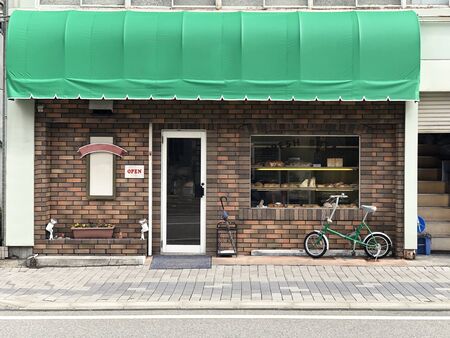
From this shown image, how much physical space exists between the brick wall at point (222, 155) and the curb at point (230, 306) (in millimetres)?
3364

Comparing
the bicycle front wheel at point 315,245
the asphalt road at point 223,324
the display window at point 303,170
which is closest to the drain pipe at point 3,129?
the asphalt road at point 223,324

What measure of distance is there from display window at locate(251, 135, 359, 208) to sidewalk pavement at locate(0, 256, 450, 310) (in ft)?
4.20

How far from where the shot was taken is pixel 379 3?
1170 centimetres

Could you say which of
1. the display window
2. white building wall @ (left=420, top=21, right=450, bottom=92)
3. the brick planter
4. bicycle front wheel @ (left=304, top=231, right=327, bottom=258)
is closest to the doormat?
the brick planter

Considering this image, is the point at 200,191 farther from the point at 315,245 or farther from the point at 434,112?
the point at 434,112

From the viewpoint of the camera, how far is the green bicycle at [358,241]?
11359mm

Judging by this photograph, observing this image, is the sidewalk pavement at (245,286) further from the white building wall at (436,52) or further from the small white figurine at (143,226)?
the white building wall at (436,52)

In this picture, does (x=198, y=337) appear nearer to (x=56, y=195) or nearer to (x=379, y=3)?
(x=56, y=195)

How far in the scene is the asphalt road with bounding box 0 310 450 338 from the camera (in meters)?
7.03

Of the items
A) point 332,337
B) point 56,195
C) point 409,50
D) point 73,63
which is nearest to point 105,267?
point 56,195

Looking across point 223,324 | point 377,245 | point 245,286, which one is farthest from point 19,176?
point 377,245

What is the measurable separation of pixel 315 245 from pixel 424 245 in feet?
7.91

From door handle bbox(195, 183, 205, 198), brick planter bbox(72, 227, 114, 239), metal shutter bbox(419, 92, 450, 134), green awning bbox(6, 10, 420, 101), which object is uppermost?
green awning bbox(6, 10, 420, 101)

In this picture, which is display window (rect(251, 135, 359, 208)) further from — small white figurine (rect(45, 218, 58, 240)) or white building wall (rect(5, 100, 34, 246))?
white building wall (rect(5, 100, 34, 246))
